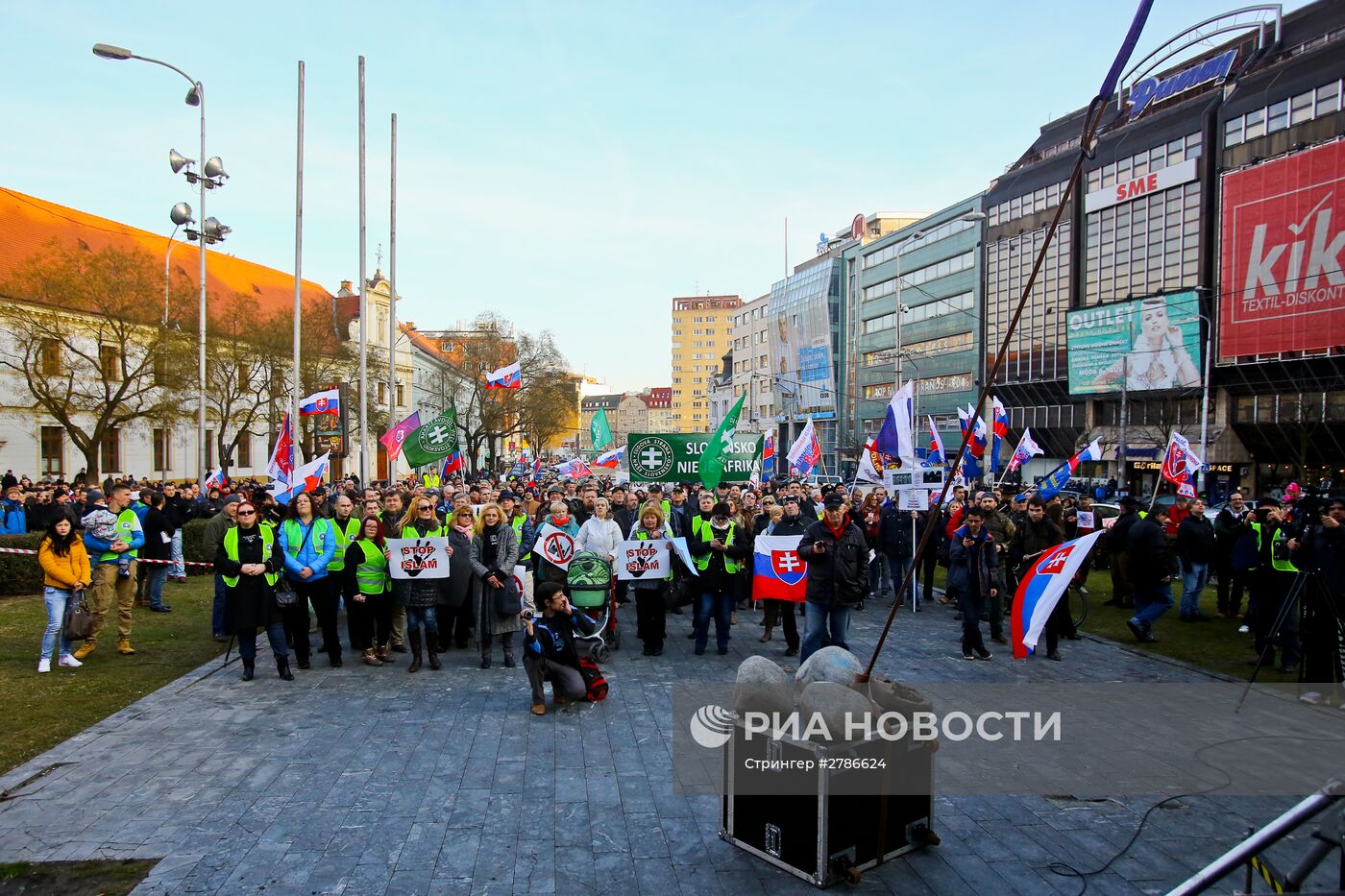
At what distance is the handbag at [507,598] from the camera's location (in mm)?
9703

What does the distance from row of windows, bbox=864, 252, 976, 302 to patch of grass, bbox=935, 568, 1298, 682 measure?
5590 cm

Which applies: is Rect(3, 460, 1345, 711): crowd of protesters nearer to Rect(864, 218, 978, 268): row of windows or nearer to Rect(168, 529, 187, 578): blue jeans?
Rect(168, 529, 187, 578): blue jeans

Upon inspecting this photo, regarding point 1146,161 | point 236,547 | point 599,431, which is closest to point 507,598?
point 236,547

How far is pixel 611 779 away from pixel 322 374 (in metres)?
39.2

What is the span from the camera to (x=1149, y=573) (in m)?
11.4

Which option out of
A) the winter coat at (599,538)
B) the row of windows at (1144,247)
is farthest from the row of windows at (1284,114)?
the winter coat at (599,538)

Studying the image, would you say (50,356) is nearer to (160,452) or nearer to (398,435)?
(160,452)

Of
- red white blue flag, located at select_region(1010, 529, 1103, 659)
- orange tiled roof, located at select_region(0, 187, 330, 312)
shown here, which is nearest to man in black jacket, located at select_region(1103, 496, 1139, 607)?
red white blue flag, located at select_region(1010, 529, 1103, 659)

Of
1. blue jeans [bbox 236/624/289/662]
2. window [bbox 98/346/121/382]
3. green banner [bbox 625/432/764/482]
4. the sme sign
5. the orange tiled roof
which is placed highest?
the sme sign

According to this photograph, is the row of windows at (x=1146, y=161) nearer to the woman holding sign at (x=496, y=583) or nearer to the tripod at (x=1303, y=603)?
the tripod at (x=1303, y=603)

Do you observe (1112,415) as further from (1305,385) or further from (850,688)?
(850,688)

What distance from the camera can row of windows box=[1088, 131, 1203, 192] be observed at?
1874 inches

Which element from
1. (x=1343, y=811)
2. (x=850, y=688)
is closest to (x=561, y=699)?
(x=850, y=688)

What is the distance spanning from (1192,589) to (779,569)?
6.67m
